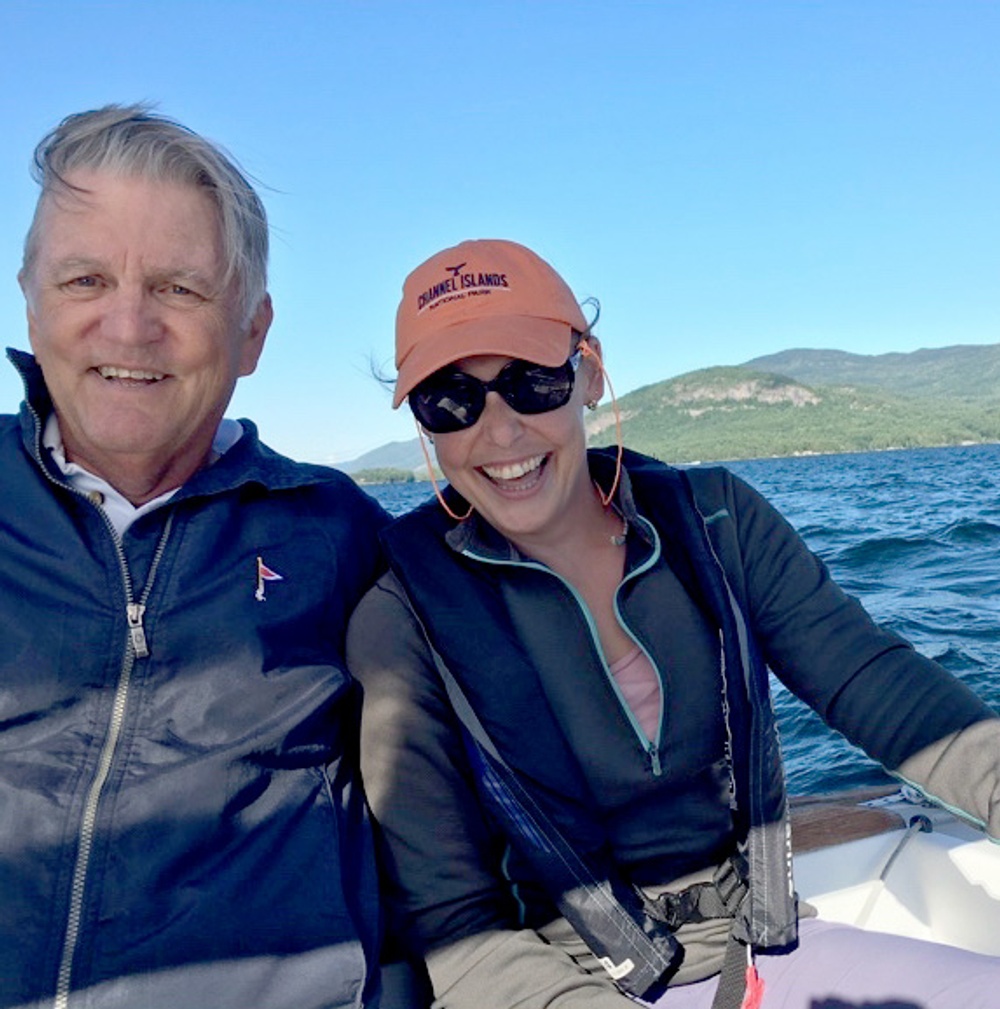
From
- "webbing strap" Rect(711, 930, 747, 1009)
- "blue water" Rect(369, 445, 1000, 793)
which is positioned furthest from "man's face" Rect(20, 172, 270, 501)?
"blue water" Rect(369, 445, 1000, 793)

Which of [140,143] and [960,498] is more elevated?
[140,143]

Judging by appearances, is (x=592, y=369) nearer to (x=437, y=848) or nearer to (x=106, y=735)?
(x=437, y=848)

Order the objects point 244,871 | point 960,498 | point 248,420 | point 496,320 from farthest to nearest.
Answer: point 960,498 < point 248,420 < point 496,320 < point 244,871

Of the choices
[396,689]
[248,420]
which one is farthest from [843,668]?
[248,420]

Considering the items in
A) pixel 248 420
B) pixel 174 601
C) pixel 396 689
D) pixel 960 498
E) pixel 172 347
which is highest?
pixel 172 347

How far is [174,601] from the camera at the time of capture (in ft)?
6.72

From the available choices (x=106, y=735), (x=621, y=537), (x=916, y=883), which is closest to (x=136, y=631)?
(x=106, y=735)

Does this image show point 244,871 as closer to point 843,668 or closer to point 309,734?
point 309,734

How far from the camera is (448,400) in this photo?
233 cm

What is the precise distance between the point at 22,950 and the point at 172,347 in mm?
1263

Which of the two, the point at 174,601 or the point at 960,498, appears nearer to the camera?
the point at 174,601

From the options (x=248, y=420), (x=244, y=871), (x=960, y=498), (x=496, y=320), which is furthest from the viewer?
(x=960, y=498)

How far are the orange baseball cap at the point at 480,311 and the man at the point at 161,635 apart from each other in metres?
0.42

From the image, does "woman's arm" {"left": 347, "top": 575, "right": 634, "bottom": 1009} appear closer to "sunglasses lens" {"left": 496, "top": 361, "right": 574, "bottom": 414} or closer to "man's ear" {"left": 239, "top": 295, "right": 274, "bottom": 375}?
"sunglasses lens" {"left": 496, "top": 361, "right": 574, "bottom": 414}
